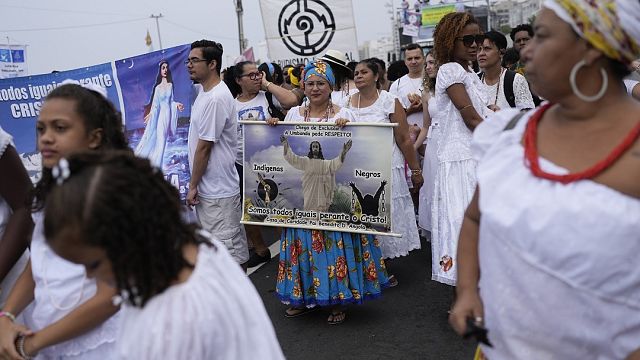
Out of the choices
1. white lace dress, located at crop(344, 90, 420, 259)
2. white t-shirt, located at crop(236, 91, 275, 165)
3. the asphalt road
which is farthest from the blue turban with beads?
white t-shirt, located at crop(236, 91, 275, 165)

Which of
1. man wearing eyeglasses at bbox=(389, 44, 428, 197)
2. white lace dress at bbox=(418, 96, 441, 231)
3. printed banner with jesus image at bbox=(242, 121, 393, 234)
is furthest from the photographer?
man wearing eyeglasses at bbox=(389, 44, 428, 197)

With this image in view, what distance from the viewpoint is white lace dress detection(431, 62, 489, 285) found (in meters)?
3.76

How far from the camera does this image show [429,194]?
482 centimetres

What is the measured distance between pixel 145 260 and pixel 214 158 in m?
3.03

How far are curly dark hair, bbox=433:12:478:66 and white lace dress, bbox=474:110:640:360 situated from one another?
7.24 feet

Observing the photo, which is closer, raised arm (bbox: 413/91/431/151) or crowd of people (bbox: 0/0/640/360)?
crowd of people (bbox: 0/0/640/360)

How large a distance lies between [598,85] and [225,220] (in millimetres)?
3311

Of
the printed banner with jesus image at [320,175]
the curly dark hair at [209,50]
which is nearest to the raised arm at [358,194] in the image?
the printed banner with jesus image at [320,175]

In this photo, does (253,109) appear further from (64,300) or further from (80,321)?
(80,321)

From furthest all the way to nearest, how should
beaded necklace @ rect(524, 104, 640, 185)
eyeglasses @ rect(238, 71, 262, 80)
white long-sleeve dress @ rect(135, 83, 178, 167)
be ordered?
eyeglasses @ rect(238, 71, 262, 80) → white long-sleeve dress @ rect(135, 83, 178, 167) → beaded necklace @ rect(524, 104, 640, 185)

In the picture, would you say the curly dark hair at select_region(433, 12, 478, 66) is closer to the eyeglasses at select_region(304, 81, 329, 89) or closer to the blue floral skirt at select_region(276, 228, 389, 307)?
the eyeglasses at select_region(304, 81, 329, 89)

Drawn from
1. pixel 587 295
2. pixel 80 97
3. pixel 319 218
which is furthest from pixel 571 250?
pixel 319 218

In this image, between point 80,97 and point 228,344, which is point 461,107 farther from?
point 228,344

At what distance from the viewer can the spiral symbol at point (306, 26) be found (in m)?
6.99
